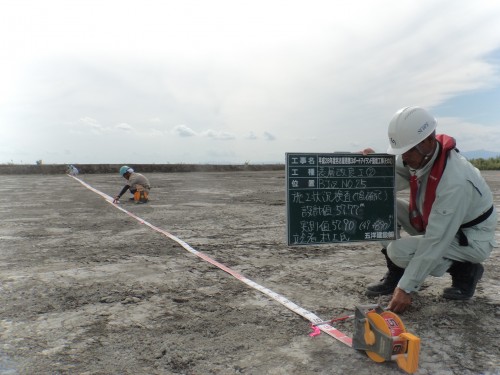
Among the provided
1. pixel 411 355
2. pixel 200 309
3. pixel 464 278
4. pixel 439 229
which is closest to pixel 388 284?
pixel 464 278

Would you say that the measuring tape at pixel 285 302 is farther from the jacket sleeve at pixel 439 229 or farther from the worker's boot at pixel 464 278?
the worker's boot at pixel 464 278

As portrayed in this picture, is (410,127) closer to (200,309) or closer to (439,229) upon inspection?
(439,229)

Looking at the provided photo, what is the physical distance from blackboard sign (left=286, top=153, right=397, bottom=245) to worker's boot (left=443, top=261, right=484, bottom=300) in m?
0.50

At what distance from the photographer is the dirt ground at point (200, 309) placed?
2.08 m

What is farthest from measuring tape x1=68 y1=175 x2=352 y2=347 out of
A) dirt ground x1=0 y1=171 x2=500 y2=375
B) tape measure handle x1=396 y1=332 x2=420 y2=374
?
tape measure handle x1=396 y1=332 x2=420 y2=374

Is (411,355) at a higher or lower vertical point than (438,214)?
lower

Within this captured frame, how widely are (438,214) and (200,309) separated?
1735 millimetres

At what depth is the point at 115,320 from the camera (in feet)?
8.52

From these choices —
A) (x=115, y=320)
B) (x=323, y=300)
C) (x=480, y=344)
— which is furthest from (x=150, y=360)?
(x=480, y=344)

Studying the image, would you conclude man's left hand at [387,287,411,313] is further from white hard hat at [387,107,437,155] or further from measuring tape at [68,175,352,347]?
white hard hat at [387,107,437,155]

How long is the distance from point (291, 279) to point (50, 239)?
341cm

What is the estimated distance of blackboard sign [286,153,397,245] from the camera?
2867 mm

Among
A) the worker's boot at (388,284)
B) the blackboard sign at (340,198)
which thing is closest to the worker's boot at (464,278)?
the worker's boot at (388,284)

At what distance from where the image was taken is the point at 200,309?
277 centimetres
